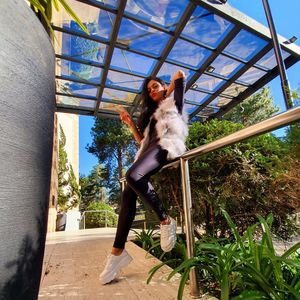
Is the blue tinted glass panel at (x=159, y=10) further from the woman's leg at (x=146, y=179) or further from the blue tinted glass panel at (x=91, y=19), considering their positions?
the woman's leg at (x=146, y=179)

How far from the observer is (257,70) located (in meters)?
5.51

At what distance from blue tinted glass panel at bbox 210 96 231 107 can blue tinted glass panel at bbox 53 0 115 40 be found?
317 cm

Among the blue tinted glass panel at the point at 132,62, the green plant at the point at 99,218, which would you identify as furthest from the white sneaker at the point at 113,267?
the green plant at the point at 99,218

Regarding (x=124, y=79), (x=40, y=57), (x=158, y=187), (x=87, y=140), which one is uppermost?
(x=87, y=140)

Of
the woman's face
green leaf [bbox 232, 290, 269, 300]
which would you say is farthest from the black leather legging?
green leaf [bbox 232, 290, 269, 300]

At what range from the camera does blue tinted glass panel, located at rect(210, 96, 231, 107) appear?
6.39 m

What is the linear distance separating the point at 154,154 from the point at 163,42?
147 inches

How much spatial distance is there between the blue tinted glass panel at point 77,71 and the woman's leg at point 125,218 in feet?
13.3

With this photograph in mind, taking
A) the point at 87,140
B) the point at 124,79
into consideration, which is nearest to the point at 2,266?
the point at 124,79

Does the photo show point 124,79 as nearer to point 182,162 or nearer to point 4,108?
point 182,162

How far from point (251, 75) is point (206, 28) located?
1.83 m

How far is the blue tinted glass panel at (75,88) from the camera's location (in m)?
5.50

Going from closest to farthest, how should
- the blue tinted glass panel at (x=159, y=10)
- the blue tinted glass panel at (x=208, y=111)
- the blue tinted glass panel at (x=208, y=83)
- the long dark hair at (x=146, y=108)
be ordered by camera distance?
the long dark hair at (x=146, y=108)
the blue tinted glass panel at (x=159, y=10)
the blue tinted glass panel at (x=208, y=83)
the blue tinted glass panel at (x=208, y=111)

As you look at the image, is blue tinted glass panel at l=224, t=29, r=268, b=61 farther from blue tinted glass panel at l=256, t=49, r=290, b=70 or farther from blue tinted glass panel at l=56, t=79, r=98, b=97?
blue tinted glass panel at l=56, t=79, r=98, b=97
